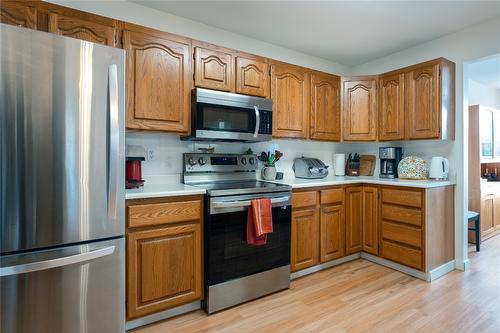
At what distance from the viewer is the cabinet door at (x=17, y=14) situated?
1690 millimetres

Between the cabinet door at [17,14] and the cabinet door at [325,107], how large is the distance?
249 cm

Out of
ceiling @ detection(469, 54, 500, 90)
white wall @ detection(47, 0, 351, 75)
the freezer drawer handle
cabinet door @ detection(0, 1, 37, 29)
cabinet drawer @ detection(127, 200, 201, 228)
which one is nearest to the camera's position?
the freezer drawer handle

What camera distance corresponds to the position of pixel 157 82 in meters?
2.17

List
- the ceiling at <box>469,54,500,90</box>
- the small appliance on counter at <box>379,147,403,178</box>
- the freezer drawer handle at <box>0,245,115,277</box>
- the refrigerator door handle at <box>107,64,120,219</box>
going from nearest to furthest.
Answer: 1. the freezer drawer handle at <box>0,245,115,277</box>
2. the refrigerator door handle at <box>107,64,120,219</box>
3. the small appliance on counter at <box>379,147,403,178</box>
4. the ceiling at <box>469,54,500,90</box>

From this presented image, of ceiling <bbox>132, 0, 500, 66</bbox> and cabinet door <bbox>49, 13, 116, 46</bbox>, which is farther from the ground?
ceiling <bbox>132, 0, 500, 66</bbox>

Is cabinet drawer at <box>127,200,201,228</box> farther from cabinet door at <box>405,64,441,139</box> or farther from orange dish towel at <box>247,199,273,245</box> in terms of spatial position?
cabinet door at <box>405,64,441,139</box>

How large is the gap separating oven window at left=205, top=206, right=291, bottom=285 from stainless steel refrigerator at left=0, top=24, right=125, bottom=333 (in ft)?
2.21

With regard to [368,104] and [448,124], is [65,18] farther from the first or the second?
[448,124]

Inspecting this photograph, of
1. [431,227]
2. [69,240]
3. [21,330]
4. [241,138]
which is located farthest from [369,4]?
[21,330]

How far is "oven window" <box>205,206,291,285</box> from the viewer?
204 cm

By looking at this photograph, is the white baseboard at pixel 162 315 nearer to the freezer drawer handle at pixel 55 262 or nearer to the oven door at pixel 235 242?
the oven door at pixel 235 242

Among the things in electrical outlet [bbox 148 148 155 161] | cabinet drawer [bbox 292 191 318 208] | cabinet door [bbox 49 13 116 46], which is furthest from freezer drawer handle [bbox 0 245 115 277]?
cabinet drawer [bbox 292 191 318 208]

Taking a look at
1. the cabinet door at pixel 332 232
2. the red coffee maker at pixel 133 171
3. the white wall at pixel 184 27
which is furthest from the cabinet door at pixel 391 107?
the red coffee maker at pixel 133 171

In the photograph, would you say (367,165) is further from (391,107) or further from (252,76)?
(252,76)
